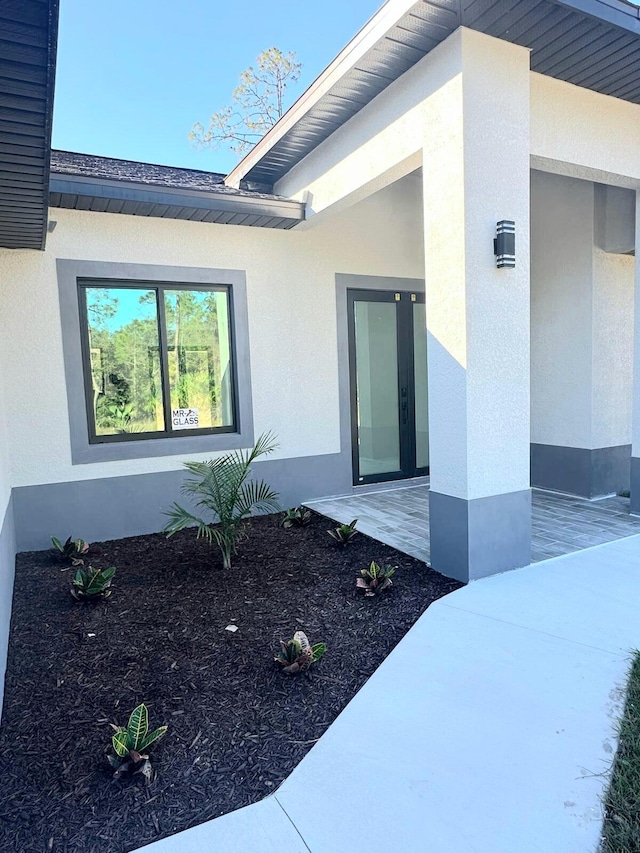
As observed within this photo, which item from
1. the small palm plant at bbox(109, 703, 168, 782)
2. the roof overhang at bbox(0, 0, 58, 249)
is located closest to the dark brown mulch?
the small palm plant at bbox(109, 703, 168, 782)

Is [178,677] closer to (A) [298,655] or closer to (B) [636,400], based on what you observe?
(A) [298,655]

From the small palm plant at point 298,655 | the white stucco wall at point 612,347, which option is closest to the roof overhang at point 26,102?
the small palm plant at point 298,655

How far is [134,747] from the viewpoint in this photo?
8.30 feet

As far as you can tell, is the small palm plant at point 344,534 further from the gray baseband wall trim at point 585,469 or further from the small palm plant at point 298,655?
the gray baseband wall trim at point 585,469

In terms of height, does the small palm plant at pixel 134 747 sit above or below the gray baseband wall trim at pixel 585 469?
below

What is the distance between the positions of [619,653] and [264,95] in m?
23.0

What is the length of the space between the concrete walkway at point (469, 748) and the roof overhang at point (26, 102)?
3325mm

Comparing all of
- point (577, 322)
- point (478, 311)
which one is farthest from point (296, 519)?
point (577, 322)

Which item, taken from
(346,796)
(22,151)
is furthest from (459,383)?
(22,151)

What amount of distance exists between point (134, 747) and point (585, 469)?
20.9 ft

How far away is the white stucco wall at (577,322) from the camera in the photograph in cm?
687

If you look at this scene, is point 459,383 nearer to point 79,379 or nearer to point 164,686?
point 164,686

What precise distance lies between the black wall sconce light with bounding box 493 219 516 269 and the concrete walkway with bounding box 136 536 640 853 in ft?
8.85

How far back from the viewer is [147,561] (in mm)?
5508
